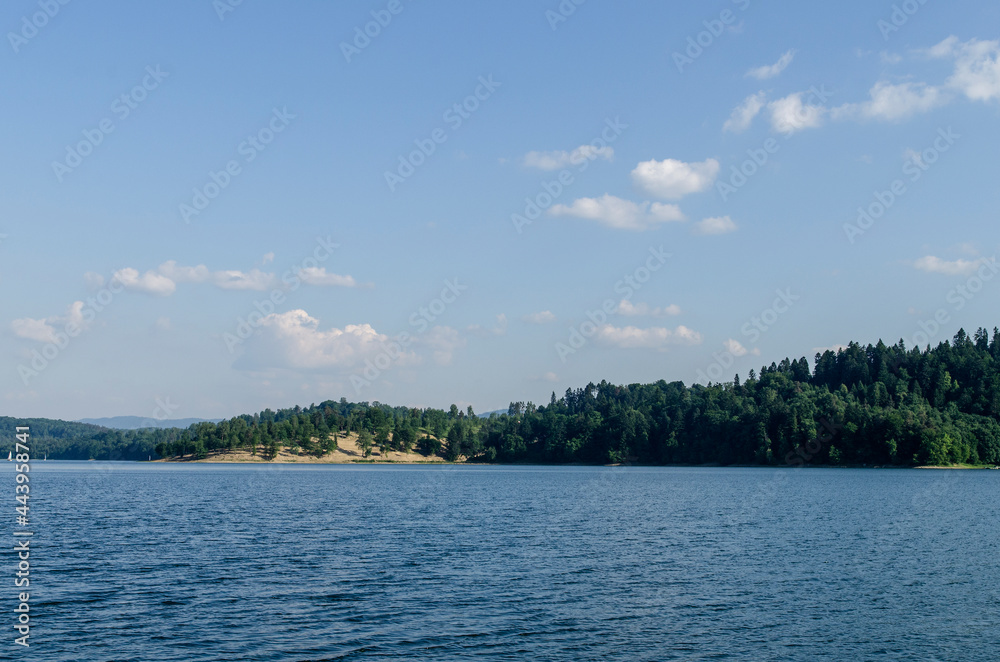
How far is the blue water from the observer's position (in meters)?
33.8

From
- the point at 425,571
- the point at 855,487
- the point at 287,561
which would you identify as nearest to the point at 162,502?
the point at 287,561

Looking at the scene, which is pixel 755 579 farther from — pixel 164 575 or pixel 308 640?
pixel 164 575

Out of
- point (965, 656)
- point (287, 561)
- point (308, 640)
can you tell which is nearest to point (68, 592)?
point (287, 561)

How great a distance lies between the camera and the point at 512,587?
46.0 m

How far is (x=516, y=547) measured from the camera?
2475 inches

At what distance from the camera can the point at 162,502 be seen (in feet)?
369

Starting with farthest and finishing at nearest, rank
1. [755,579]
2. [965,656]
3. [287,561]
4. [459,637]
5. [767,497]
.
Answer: [767,497]
[287,561]
[755,579]
[459,637]
[965,656]

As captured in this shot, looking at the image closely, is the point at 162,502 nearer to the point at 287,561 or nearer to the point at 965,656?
the point at 287,561

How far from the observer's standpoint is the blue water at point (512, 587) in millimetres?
33844

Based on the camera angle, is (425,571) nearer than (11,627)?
No

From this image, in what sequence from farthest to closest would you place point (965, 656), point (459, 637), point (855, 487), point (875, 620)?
1. point (855, 487)
2. point (875, 620)
3. point (459, 637)
4. point (965, 656)

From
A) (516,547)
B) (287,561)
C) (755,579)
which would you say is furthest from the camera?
(516,547)

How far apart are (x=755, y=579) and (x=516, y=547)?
20290 millimetres

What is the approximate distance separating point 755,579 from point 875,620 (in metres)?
11.0
